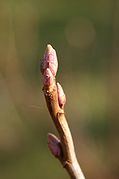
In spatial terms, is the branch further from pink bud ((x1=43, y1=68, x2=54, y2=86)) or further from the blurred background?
the blurred background

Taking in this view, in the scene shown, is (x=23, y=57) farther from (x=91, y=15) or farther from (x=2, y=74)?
(x=91, y=15)

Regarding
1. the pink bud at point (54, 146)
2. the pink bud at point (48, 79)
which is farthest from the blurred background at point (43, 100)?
the pink bud at point (48, 79)

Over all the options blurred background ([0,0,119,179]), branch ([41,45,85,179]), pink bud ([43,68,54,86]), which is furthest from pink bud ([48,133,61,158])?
blurred background ([0,0,119,179])

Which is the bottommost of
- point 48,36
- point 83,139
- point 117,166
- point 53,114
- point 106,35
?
point 53,114

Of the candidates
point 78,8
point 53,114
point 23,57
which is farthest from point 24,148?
point 53,114

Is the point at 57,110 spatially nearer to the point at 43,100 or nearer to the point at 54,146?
the point at 54,146
